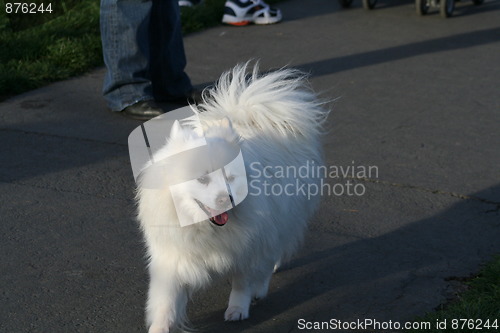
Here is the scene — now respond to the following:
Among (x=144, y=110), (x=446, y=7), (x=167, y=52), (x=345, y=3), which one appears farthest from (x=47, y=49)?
(x=446, y=7)

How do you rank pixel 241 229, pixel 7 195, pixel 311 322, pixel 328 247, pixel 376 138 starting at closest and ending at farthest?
pixel 241 229, pixel 311 322, pixel 328 247, pixel 7 195, pixel 376 138

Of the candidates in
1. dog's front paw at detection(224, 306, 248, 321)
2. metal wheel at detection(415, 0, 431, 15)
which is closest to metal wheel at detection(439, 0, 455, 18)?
metal wheel at detection(415, 0, 431, 15)

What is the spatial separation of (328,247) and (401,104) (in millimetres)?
2552

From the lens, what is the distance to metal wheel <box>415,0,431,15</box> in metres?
9.15

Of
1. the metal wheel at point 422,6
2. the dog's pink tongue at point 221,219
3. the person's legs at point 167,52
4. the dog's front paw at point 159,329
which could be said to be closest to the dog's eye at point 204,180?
the dog's pink tongue at point 221,219

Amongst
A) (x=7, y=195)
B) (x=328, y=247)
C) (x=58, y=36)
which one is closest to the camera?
(x=328, y=247)

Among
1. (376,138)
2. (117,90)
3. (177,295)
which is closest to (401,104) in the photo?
(376,138)

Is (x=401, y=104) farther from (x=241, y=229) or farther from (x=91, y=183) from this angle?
(x=241, y=229)

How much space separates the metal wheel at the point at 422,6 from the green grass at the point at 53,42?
2.22 metres

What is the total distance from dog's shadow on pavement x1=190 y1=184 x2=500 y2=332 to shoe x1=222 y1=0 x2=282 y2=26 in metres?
4.29

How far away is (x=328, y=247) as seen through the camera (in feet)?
14.1

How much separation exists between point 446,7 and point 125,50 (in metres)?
4.55

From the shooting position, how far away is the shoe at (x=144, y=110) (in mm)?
6027

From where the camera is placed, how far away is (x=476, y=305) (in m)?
3.53
